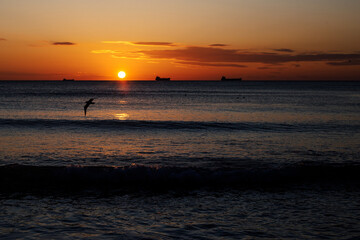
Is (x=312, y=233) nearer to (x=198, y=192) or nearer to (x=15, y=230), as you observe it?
(x=198, y=192)

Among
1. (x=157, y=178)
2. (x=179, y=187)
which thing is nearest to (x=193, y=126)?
(x=157, y=178)

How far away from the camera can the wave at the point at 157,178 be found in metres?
12.2

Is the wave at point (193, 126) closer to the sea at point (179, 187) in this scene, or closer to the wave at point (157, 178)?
the sea at point (179, 187)

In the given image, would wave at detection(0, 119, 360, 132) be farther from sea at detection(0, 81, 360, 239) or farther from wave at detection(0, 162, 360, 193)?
wave at detection(0, 162, 360, 193)

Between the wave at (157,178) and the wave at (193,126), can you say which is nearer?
the wave at (157,178)

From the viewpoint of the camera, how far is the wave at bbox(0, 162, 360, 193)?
12242mm

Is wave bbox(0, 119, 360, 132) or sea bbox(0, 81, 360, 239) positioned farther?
wave bbox(0, 119, 360, 132)

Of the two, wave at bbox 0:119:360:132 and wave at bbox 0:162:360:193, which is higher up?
wave at bbox 0:119:360:132

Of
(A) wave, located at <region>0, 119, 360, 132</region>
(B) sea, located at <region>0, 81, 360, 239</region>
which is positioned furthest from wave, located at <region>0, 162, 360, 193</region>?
(A) wave, located at <region>0, 119, 360, 132</region>

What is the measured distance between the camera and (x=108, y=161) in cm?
1570

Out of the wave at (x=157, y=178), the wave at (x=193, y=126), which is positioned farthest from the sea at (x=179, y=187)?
the wave at (x=193, y=126)

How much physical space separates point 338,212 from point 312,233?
1.76m

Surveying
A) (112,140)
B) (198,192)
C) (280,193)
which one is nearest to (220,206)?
(198,192)

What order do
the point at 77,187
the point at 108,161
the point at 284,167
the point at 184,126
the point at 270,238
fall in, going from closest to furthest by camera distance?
the point at 270,238 < the point at 77,187 < the point at 284,167 < the point at 108,161 < the point at 184,126
